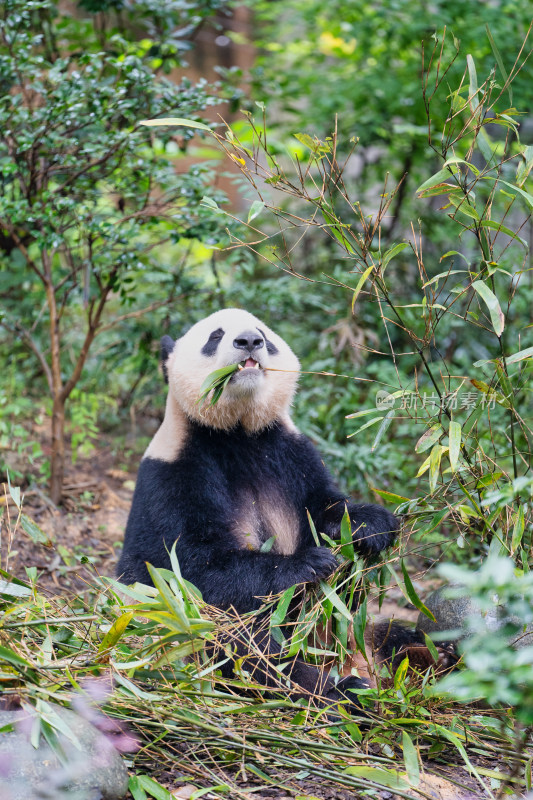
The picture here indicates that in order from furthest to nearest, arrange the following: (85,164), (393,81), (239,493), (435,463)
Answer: (393,81) < (85,164) < (239,493) < (435,463)

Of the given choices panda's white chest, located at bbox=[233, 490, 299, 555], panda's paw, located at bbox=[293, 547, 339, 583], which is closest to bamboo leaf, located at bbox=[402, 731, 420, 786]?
panda's paw, located at bbox=[293, 547, 339, 583]

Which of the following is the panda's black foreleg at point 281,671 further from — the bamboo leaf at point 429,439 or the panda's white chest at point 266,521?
the bamboo leaf at point 429,439

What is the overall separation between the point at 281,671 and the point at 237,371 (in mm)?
1299

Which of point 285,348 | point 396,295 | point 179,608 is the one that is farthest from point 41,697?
point 396,295

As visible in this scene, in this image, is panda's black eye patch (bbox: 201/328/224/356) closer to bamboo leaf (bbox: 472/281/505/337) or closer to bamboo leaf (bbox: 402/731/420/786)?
bamboo leaf (bbox: 472/281/505/337)

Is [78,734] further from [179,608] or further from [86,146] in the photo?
[86,146]

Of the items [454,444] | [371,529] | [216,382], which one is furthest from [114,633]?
[454,444]

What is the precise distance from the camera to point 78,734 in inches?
88.8

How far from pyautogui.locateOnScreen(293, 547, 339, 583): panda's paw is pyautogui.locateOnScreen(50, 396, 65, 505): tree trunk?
235 cm

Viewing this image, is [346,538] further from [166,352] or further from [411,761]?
[166,352]

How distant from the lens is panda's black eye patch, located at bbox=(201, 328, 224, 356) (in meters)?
3.57

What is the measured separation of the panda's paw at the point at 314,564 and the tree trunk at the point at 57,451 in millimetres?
2345

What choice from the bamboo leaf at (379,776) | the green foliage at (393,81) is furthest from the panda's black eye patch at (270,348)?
the green foliage at (393,81)

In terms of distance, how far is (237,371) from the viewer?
11.1 ft
